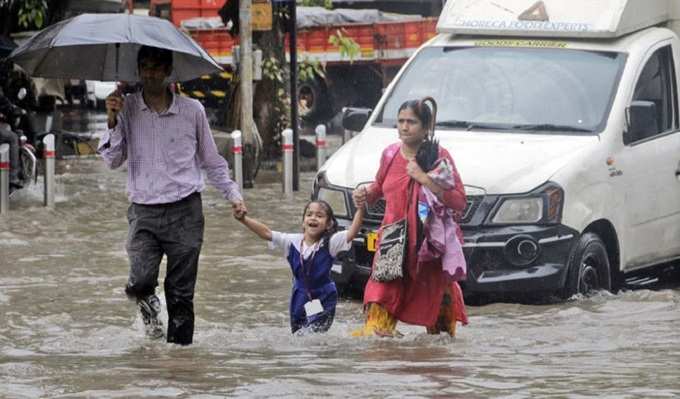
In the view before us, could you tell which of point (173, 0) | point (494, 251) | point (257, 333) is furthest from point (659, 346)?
point (173, 0)

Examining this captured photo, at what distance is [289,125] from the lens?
2411 centimetres

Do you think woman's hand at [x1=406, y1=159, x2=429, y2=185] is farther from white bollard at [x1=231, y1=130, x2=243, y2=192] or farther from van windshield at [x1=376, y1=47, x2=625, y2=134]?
white bollard at [x1=231, y1=130, x2=243, y2=192]

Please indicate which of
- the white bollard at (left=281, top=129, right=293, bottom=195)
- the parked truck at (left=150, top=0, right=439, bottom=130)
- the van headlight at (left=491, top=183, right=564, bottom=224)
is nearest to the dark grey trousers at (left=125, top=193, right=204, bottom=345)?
the van headlight at (left=491, top=183, right=564, bottom=224)

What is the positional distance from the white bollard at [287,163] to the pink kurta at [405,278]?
1021 cm

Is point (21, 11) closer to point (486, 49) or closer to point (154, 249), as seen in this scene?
point (486, 49)

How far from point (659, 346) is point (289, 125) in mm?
15307

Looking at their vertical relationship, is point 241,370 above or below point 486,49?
below

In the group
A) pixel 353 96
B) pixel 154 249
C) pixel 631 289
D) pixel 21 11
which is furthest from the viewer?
pixel 353 96

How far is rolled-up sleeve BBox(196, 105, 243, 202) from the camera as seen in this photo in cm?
895

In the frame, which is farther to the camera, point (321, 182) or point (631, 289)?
point (631, 289)

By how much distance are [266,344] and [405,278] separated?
0.88 m

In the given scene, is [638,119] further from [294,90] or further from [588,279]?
[294,90]

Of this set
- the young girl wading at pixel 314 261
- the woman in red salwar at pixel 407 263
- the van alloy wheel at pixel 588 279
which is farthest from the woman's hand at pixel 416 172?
the van alloy wheel at pixel 588 279

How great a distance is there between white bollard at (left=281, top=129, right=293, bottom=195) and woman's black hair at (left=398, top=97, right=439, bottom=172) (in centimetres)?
1033
